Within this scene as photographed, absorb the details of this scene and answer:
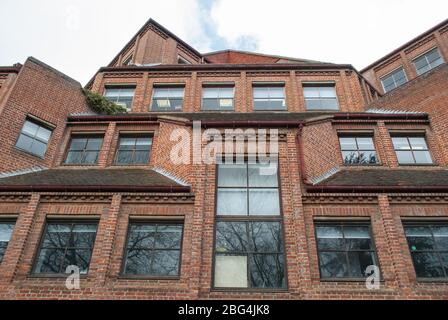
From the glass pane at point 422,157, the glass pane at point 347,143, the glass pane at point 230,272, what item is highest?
the glass pane at point 347,143

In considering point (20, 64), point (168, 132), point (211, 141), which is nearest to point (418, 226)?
point (211, 141)

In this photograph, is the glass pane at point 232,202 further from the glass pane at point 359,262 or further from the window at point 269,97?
the window at point 269,97

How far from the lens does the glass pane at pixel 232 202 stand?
10.4 metres

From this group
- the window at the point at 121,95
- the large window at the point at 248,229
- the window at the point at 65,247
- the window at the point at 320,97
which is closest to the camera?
the large window at the point at 248,229

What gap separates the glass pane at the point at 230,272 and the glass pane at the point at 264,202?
146cm

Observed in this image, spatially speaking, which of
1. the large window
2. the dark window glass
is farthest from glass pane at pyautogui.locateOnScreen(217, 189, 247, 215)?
the dark window glass

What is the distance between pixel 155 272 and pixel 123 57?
50.0 feet

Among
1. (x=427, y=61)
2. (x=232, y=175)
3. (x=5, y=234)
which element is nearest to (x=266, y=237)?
(x=232, y=175)

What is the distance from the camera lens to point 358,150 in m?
13.5

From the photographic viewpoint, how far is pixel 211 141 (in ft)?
37.9

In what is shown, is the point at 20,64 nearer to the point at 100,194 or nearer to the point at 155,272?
the point at 100,194

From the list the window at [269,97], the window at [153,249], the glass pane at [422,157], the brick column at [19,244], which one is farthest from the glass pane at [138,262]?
the glass pane at [422,157]

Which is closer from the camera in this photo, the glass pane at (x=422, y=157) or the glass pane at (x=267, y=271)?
the glass pane at (x=267, y=271)

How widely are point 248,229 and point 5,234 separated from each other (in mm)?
6729
